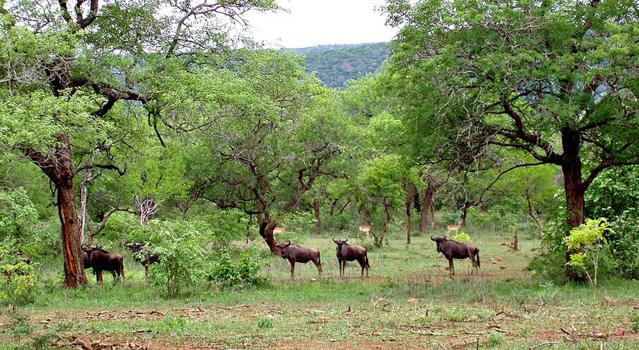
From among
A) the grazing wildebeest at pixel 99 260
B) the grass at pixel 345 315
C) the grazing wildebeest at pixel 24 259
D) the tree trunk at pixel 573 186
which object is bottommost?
the grass at pixel 345 315

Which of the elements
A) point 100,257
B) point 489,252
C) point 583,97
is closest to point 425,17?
point 583,97

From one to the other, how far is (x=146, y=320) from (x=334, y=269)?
12.5m

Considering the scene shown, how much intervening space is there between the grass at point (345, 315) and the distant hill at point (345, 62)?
81.2 meters

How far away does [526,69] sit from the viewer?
49.0ft

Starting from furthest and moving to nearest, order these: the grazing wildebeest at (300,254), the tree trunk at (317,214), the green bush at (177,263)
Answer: the tree trunk at (317,214)
the grazing wildebeest at (300,254)
the green bush at (177,263)

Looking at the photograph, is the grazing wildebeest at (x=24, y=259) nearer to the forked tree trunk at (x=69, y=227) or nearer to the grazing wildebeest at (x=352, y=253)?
the forked tree trunk at (x=69, y=227)

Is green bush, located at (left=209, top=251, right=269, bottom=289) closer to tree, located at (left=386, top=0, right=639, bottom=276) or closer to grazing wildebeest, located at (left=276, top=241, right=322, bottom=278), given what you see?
grazing wildebeest, located at (left=276, top=241, right=322, bottom=278)

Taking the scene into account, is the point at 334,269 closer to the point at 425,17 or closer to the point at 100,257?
the point at 100,257

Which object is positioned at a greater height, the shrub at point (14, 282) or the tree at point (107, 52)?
the tree at point (107, 52)

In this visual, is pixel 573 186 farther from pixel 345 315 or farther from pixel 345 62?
pixel 345 62

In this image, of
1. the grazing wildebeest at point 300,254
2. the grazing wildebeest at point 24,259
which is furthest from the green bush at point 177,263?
the grazing wildebeest at point 300,254

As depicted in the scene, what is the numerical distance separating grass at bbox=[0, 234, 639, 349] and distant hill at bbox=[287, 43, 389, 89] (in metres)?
81.2

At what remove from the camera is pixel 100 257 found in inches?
835

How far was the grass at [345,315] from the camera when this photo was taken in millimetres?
10016
